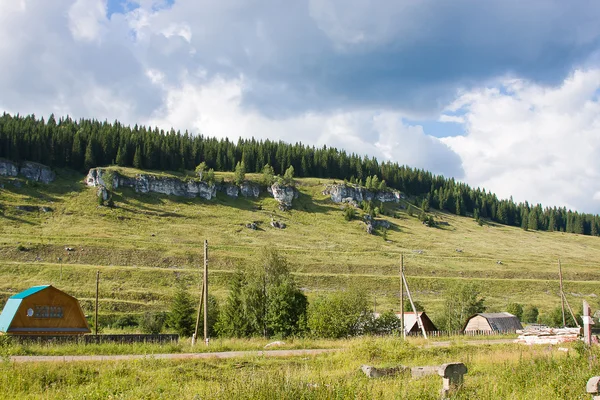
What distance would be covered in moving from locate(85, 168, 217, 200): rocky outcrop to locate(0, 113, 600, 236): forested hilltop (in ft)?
56.8

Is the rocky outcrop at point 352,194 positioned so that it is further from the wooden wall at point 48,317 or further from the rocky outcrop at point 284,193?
the wooden wall at point 48,317

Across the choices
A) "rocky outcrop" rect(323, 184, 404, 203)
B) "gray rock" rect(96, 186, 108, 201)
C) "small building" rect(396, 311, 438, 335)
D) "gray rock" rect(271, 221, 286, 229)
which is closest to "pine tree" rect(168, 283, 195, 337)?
"small building" rect(396, 311, 438, 335)

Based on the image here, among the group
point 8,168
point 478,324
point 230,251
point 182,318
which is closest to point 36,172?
point 8,168

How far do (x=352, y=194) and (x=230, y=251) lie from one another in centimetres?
6941

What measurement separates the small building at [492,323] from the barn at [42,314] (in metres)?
39.6

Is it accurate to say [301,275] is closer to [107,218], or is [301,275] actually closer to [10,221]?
[107,218]

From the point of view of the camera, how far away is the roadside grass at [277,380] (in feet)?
29.5

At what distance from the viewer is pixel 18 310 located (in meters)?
33.2

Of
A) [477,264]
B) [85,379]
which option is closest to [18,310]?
[85,379]

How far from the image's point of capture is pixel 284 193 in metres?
136

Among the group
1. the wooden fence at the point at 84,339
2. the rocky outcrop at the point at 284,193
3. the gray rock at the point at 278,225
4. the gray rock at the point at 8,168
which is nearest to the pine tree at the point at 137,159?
the gray rock at the point at 8,168

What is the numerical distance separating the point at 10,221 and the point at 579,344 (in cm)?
9602

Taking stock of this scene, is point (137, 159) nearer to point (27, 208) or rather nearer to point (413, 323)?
point (27, 208)

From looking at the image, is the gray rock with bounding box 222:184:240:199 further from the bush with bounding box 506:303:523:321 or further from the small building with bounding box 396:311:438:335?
the small building with bounding box 396:311:438:335
